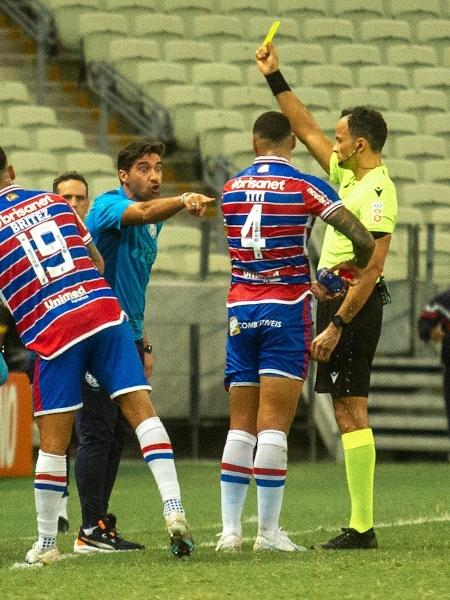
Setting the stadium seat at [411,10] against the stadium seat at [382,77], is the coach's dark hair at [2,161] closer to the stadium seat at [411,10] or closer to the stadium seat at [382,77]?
the stadium seat at [382,77]

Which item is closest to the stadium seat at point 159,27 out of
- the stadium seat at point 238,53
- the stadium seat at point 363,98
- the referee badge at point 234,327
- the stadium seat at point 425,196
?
the stadium seat at point 238,53

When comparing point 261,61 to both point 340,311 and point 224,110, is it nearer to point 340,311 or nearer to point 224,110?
point 340,311

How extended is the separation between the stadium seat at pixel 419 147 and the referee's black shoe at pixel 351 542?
32.4ft

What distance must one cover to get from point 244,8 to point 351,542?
38.4ft

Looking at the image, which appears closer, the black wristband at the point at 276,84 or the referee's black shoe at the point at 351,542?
the referee's black shoe at the point at 351,542

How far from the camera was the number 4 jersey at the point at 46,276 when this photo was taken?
238 inches

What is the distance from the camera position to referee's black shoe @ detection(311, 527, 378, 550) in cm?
665

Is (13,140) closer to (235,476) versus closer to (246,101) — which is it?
(246,101)

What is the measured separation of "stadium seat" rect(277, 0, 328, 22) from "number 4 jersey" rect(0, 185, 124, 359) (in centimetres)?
1207

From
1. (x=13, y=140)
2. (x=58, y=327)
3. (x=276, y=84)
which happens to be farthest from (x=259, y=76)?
(x=58, y=327)

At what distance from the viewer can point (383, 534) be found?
7.38 metres

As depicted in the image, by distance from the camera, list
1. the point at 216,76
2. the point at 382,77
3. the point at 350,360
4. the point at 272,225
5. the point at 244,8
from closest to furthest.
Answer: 1. the point at 272,225
2. the point at 350,360
3. the point at 216,76
4. the point at 382,77
5. the point at 244,8

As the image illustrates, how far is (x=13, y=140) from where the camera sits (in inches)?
569

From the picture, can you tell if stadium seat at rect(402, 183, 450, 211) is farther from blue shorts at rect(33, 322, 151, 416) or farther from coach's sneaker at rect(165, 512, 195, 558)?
coach's sneaker at rect(165, 512, 195, 558)
